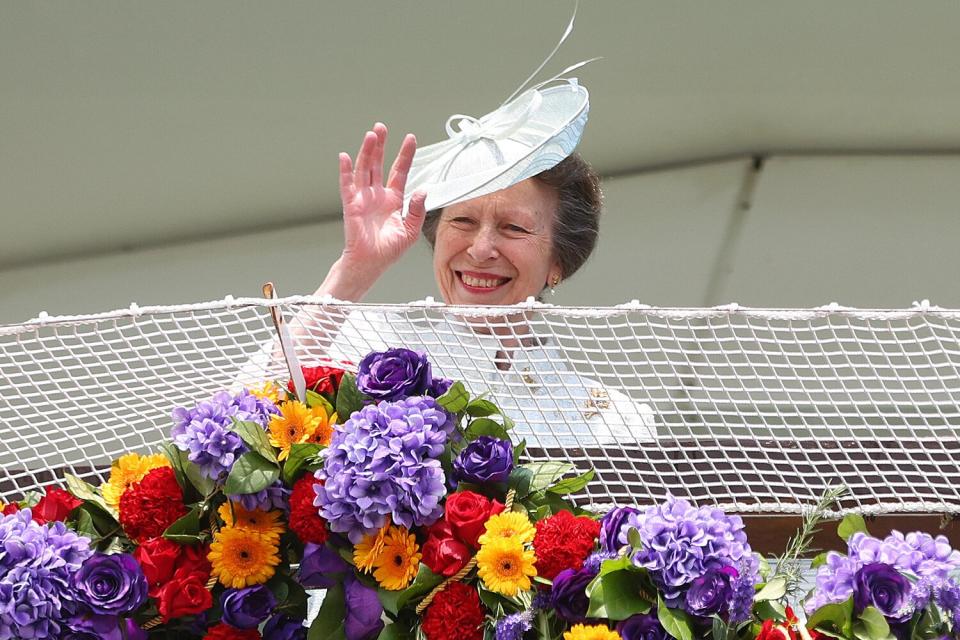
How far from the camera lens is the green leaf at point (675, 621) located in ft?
2.58

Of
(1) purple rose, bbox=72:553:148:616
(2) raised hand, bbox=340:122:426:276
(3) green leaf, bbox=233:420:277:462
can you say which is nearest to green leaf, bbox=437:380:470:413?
(3) green leaf, bbox=233:420:277:462

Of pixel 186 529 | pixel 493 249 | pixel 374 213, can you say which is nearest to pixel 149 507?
pixel 186 529

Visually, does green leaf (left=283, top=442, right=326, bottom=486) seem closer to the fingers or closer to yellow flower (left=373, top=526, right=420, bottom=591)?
yellow flower (left=373, top=526, right=420, bottom=591)

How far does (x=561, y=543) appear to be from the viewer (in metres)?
0.84

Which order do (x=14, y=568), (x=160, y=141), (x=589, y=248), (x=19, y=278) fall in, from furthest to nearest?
1. (x=19, y=278)
2. (x=160, y=141)
3. (x=589, y=248)
4. (x=14, y=568)

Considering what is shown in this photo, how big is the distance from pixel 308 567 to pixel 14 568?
0.19 meters

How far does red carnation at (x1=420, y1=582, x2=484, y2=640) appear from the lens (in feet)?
2.72

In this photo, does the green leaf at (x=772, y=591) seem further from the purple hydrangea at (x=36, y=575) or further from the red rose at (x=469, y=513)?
→ the purple hydrangea at (x=36, y=575)

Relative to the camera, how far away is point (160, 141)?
11.0ft

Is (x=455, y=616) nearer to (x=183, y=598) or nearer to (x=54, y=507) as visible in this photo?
(x=183, y=598)

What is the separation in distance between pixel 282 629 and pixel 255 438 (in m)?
0.13

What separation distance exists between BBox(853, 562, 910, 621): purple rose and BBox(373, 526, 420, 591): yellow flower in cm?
28

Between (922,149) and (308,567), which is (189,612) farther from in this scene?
(922,149)

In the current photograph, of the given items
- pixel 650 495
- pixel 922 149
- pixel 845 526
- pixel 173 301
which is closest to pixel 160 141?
pixel 173 301
